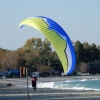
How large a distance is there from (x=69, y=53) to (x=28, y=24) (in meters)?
2.94

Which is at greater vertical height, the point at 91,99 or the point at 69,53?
the point at 69,53

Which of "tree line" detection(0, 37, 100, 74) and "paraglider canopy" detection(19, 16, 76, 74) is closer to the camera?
"paraglider canopy" detection(19, 16, 76, 74)

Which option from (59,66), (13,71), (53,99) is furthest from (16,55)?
(53,99)

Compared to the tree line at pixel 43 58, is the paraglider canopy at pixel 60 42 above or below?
below

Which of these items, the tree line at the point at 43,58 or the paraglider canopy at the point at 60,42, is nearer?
the paraglider canopy at the point at 60,42

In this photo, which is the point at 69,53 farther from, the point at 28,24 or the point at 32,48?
the point at 32,48

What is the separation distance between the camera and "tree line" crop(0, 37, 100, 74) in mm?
74562

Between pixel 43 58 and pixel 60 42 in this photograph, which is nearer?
pixel 60 42

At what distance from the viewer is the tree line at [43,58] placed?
7456 cm

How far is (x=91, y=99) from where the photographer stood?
1800 cm

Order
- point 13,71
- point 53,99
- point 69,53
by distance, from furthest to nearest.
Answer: point 13,71 → point 53,99 → point 69,53

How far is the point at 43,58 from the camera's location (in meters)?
78.6

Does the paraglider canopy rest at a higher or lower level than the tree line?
lower

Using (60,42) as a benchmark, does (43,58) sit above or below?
above
